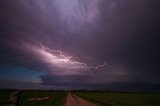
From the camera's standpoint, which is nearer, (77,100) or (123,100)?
(77,100)

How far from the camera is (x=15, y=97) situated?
3.98 meters

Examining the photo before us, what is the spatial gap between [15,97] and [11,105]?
0.50 feet

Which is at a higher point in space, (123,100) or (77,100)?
(123,100)

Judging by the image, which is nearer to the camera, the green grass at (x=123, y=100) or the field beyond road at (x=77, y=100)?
the field beyond road at (x=77, y=100)

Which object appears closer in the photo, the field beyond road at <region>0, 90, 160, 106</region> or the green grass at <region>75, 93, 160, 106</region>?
the field beyond road at <region>0, 90, 160, 106</region>

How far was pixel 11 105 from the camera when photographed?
12.9 ft
